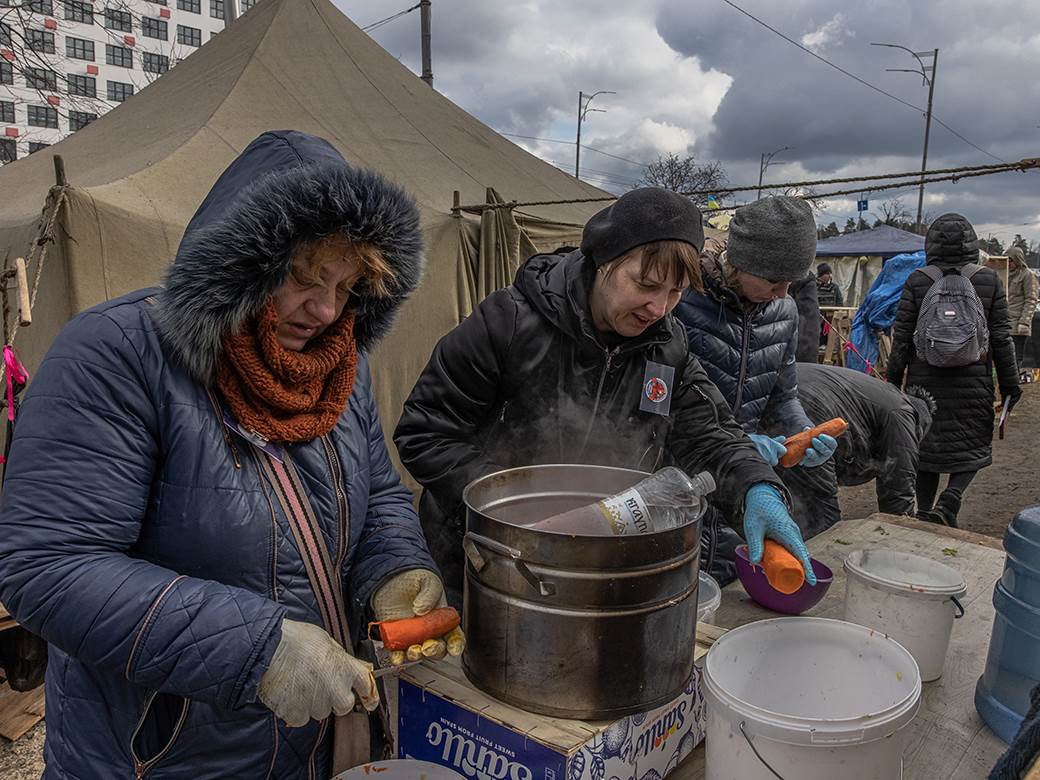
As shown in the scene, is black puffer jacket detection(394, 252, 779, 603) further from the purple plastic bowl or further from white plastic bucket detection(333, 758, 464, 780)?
white plastic bucket detection(333, 758, 464, 780)

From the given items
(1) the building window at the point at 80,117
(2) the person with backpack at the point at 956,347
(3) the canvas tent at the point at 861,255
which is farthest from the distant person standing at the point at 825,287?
(1) the building window at the point at 80,117

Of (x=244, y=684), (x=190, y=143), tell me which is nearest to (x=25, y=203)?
(x=190, y=143)

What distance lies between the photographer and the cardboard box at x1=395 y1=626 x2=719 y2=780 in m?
1.06

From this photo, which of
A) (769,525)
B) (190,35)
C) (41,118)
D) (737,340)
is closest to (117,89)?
(190,35)

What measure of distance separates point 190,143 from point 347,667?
4593mm

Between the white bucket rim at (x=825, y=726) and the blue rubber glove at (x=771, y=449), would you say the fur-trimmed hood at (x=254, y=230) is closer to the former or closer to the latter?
the white bucket rim at (x=825, y=726)

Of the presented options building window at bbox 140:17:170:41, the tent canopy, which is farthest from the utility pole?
building window at bbox 140:17:170:41

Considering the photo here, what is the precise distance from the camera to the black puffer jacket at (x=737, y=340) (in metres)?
2.47

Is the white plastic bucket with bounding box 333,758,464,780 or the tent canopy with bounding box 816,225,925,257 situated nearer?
the white plastic bucket with bounding box 333,758,464,780

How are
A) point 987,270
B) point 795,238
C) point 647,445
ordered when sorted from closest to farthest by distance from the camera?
point 647,445 < point 795,238 < point 987,270

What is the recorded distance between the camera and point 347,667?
42.3 inches

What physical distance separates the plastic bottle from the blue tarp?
281 inches

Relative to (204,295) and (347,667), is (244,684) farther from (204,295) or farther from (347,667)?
(204,295)

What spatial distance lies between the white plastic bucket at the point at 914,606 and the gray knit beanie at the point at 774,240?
40.4 inches
